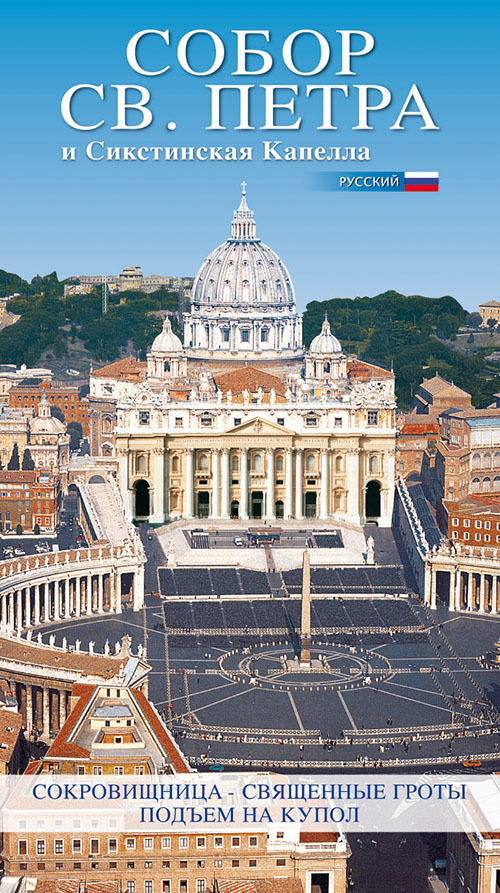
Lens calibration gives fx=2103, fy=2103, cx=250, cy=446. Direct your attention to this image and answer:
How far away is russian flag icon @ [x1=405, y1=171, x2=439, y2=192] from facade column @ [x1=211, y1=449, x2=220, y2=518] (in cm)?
6313

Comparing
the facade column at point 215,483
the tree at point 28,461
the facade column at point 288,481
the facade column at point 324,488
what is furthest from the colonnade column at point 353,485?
the tree at point 28,461

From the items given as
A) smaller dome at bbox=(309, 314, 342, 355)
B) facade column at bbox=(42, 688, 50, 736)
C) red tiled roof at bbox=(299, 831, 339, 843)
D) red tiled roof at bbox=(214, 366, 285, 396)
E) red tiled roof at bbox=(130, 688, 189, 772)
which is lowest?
red tiled roof at bbox=(299, 831, 339, 843)

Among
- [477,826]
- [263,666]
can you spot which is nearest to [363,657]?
[263,666]

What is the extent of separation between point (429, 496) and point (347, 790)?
269 ft

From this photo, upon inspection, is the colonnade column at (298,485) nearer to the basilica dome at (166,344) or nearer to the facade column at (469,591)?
the basilica dome at (166,344)

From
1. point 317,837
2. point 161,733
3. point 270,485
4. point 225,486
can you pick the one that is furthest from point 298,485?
point 317,837

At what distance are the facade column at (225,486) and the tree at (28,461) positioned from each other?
60.3 feet

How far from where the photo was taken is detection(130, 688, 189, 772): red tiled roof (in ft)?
321

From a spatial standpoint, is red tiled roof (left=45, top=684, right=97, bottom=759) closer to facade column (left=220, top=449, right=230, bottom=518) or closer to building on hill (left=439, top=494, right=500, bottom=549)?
building on hill (left=439, top=494, right=500, bottom=549)

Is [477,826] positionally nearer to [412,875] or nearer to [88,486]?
[412,875]

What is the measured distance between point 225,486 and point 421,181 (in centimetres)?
6568

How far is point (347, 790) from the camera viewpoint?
9994 centimetres

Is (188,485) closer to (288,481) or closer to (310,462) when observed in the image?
(288,481)

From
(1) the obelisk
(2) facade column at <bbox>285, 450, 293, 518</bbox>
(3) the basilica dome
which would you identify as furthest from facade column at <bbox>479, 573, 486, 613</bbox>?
(3) the basilica dome
